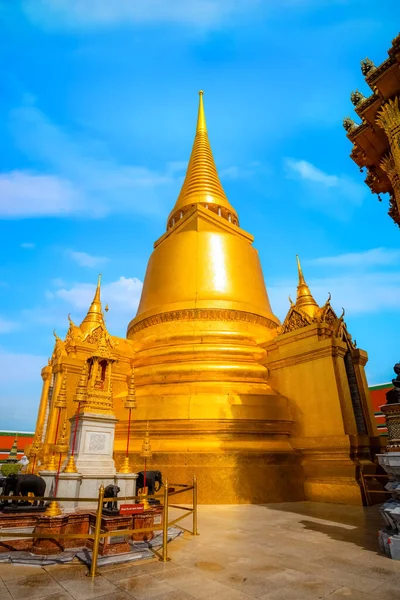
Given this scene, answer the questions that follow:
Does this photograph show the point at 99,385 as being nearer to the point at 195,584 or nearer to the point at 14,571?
the point at 14,571

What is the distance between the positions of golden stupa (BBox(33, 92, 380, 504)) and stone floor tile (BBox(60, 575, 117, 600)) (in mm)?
2784

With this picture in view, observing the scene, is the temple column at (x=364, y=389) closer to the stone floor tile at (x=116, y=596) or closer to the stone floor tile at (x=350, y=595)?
the stone floor tile at (x=350, y=595)

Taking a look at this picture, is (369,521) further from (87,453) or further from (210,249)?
(210,249)

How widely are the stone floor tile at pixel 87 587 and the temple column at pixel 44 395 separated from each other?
9855mm

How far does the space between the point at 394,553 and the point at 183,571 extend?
2178mm

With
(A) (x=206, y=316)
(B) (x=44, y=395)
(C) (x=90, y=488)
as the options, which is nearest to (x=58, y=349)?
(B) (x=44, y=395)

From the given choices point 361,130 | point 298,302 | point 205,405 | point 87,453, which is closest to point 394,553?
point 87,453

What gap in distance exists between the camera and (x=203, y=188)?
17.9 meters

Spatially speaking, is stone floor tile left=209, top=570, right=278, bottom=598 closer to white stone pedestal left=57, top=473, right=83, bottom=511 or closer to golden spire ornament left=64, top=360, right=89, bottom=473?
white stone pedestal left=57, top=473, right=83, bottom=511

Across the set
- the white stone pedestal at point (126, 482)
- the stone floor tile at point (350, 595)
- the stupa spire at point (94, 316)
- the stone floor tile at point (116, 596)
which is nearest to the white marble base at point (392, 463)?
the stone floor tile at point (350, 595)

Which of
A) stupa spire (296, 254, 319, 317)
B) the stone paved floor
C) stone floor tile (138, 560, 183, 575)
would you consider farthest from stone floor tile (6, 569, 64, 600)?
stupa spire (296, 254, 319, 317)

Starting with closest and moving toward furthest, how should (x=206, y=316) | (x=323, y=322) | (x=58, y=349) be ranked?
1. (x=323, y=322)
2. (x=58, y=349)
3. (x=206, y=316)

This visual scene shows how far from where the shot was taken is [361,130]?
7035mm

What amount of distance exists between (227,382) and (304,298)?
225 inches
